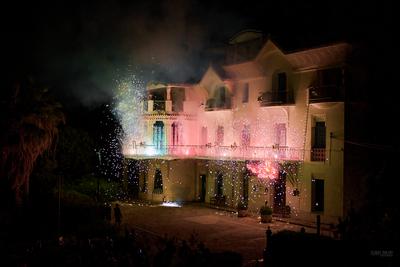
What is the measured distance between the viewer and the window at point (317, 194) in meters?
28.9

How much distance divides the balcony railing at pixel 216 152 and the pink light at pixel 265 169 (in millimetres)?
426

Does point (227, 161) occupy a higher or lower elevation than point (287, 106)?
lower

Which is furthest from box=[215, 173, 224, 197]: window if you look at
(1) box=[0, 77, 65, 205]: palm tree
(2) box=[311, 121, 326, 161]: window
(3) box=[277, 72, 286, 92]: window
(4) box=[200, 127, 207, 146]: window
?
(1) box=[0, 77, 65, 205]: palm tree

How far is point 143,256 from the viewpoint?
43.4 feet

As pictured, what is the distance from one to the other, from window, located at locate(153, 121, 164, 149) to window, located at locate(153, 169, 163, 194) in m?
2.28

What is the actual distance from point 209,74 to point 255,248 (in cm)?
1844

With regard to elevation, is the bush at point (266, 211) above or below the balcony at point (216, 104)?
below

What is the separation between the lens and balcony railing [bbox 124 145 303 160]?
30.5 meters

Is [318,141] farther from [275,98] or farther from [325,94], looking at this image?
[275,98]

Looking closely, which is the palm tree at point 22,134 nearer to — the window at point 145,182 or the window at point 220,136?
the window at point 145,182

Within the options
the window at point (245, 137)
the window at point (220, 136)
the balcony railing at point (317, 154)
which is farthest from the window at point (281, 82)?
the window at point (220, 136)

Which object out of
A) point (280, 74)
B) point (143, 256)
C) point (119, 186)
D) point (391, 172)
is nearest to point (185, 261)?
point (143, 256)

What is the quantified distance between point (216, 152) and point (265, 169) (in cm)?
621

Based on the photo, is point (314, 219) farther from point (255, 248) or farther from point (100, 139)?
point (100, 139)
